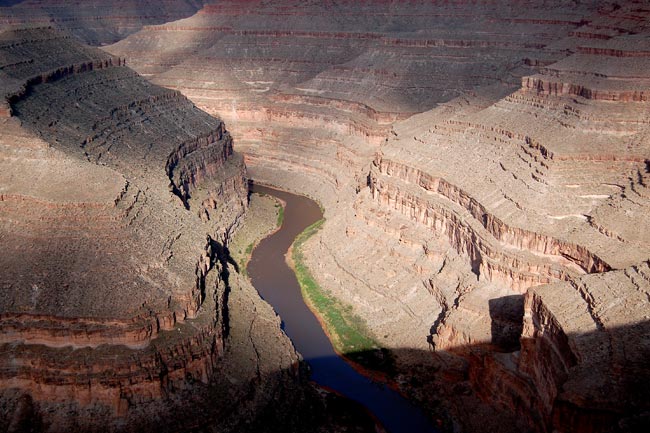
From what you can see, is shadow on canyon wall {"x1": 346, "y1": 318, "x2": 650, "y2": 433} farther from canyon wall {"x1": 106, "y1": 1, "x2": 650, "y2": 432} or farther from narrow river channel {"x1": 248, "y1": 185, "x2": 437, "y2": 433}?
narrow river channel {"x1": 248, "y1": 185, "x2": 437, "y2": 433}

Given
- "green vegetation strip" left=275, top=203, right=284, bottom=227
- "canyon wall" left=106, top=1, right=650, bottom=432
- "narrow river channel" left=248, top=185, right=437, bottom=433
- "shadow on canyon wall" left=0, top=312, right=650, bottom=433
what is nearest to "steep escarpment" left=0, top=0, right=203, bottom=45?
"canyon wall" left=106, top=1, right=650, bottom=432

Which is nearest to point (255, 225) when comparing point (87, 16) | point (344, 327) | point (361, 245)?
point (361, 245)

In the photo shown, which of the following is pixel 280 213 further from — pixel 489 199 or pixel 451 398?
pixel 451 398

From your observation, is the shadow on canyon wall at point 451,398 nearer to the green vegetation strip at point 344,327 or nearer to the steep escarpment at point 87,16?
the green vegetation strip at point 344,327

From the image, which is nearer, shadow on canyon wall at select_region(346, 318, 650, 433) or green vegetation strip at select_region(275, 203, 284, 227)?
shadow on canyon wall at select_region(346, 318, 650, 433)

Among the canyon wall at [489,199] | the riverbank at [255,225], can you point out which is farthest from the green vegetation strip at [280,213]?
the canyon wall at [489,199]

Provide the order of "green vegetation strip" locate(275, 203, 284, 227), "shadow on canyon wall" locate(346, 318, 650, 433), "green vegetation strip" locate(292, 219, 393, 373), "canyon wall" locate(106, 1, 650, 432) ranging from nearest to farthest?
"shadow on canyon wall" locate(346, 318, 650, 433)
"canyon wall" locate(106, 1, 650, 432)
"green vegetation strip" locate(292, 219, 393, 373)
"green vegetation strip" locate(275, 203, 284, 227)
